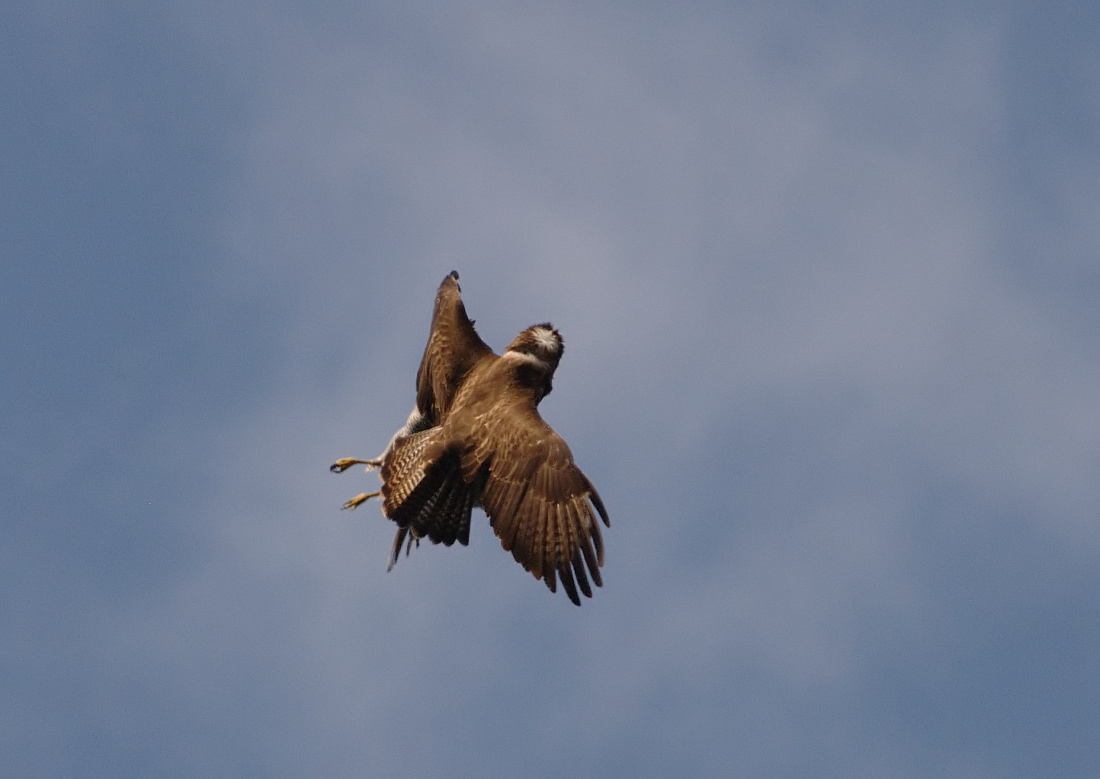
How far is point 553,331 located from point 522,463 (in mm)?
2546

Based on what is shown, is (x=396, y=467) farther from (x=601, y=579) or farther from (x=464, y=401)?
(x=601, y=579)

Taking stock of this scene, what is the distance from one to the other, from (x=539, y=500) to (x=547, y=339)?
2.78 m

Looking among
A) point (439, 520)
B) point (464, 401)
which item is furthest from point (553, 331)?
point (439, 520)

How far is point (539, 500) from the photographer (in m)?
17.9

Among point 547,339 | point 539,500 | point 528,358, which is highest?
point 547,339

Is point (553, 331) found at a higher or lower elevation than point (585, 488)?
higher

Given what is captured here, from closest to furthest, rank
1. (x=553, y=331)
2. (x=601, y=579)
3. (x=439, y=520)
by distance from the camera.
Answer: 1. (x=601, y=579)
2. (x=439, y=520)
3. (x=553, y=331)

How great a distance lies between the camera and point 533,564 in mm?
17641

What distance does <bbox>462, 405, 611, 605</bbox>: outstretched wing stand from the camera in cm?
1756

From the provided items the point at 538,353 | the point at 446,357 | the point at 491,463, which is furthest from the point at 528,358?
the point at 491,463

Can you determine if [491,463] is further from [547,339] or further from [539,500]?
[547,339]

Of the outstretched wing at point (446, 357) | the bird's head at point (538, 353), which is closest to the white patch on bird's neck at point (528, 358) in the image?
the bird's head at point (538, 353)

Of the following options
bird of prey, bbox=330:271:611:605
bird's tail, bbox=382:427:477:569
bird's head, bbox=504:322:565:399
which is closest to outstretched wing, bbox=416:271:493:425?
bird of prey, bbox=330:271:611:605

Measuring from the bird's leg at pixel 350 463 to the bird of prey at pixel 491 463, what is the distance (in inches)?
0.4
